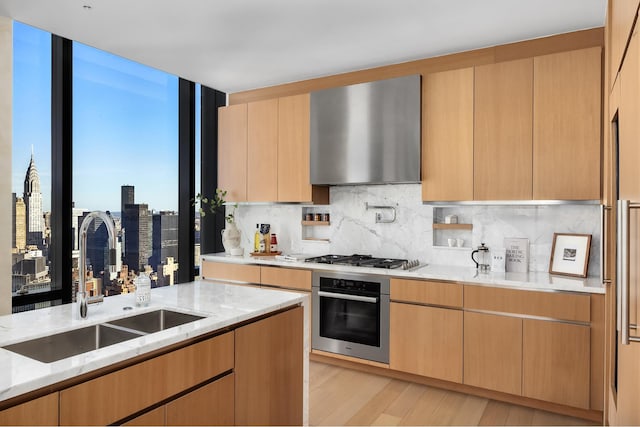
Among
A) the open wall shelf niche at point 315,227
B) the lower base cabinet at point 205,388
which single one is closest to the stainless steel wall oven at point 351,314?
the open wall shelf niche at point 315,227

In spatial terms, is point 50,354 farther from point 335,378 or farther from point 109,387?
point 335,378

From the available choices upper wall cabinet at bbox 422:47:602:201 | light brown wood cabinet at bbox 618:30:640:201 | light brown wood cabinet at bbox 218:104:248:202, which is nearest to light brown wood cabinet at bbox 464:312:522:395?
upper wall cabinet at bbox 422:47:602:201

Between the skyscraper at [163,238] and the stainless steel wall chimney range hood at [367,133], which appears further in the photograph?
the skyscraper at [163,238]

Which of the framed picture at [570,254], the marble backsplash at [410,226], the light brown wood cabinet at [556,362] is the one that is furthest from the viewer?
the marble backsplash at [410,226]

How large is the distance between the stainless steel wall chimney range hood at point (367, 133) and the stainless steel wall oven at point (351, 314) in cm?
86

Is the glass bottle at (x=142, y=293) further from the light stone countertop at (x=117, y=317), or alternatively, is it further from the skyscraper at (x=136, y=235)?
the skyscraper at (x=136, y=235)

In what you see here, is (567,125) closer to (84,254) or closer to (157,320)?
(157,320)

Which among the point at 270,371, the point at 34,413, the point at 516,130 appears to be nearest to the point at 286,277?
the point at 270,371

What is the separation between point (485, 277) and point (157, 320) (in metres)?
2.18

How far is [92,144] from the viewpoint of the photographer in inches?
141

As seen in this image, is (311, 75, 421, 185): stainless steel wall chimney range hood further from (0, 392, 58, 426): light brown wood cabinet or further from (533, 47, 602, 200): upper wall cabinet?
(0, 392, 58, 426): light brown wood cabinet

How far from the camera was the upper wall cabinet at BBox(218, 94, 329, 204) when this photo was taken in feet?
13.4

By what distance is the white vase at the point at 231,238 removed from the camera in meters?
4.49

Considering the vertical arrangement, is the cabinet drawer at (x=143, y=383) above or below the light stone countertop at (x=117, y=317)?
below
